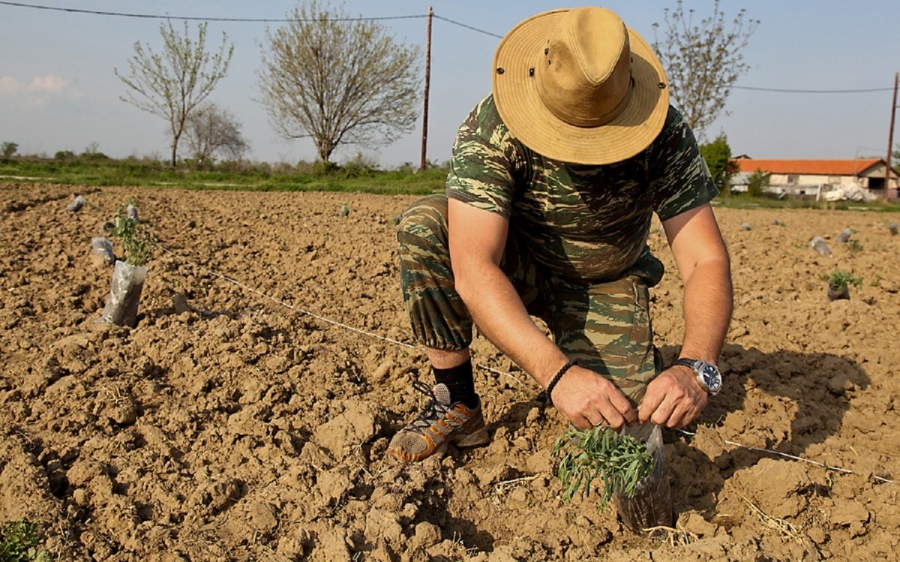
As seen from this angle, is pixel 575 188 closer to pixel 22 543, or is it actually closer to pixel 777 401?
pixel 777 401

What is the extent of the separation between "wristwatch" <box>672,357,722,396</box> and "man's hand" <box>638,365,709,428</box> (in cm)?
6

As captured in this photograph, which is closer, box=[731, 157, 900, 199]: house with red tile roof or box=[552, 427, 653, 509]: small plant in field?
box=[552, 427, 653, 509]: small plant in field

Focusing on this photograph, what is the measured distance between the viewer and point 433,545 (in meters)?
2.02

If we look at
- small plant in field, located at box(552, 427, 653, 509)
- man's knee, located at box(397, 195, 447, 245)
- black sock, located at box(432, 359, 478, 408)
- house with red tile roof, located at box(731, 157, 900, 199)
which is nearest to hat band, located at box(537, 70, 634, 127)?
man's knee, located at box(397, 195, 447, 245)

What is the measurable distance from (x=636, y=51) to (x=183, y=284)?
3.35 m

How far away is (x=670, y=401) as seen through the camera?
6.35 feet

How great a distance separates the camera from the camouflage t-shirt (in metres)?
2.33

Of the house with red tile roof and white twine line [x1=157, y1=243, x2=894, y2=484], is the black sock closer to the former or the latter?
white twine line [x1=157, y1=243, x2=894, y2=484]

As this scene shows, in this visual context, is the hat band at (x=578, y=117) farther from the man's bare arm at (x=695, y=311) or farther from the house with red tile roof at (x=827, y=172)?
the house with red tile roof at (x=827, y=172)

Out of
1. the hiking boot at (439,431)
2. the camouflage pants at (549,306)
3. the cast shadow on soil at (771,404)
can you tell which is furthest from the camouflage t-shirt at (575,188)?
the cast shadow on soil at (771,404)

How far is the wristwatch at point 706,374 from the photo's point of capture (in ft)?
6.74

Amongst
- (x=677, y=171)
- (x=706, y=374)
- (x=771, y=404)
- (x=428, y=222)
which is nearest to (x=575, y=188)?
(x=677, y=171)

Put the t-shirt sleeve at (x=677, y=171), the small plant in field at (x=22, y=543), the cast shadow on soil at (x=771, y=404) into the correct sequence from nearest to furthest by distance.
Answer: the small plant in field at (x=22, y=543) < the t-shirt sleeve at (x=677, y=171) < the cast shadow on soil at (x=771, y=404)

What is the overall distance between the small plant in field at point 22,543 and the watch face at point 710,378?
180cm
